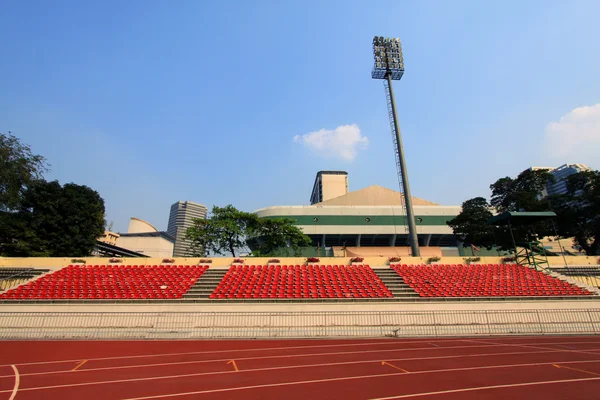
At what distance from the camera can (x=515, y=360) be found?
404 inches

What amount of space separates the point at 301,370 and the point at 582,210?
44.5 metres

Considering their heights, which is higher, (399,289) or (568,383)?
(399,289)

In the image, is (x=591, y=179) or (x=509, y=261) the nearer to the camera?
(x=509, y=261)

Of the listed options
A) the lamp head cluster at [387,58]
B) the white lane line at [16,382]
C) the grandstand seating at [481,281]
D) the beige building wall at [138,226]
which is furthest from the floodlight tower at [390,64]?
the beige building wall at [138,226]

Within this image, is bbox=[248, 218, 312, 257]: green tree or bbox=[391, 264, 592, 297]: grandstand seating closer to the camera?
bbox=[391, 264, 592, 297]: grandstand seating

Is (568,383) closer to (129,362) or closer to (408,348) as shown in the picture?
(408,348)

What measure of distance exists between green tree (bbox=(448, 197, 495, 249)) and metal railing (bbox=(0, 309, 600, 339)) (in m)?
24.2

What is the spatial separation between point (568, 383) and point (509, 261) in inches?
907

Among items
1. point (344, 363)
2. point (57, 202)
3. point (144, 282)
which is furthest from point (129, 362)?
point (57, 202)

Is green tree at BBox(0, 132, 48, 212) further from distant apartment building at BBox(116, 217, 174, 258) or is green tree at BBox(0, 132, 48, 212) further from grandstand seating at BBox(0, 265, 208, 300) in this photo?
distant apartment building at BBox(116, 217, 174, 258)

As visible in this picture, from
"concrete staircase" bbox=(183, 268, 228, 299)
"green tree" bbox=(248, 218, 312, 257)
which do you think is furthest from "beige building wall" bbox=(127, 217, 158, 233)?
"concrete staircase" bbox=(183, 268, 228, 299)

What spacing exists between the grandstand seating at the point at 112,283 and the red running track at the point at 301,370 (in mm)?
5721

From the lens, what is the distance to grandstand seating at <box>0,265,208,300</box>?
63.4ft

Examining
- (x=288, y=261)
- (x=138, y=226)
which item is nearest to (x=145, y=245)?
(x=138, y=226)
